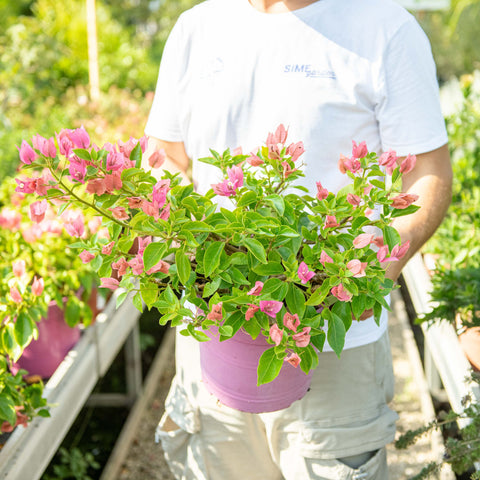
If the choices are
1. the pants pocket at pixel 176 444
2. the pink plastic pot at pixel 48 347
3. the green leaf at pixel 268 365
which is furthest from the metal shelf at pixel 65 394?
the green leaf at pixel 268 365

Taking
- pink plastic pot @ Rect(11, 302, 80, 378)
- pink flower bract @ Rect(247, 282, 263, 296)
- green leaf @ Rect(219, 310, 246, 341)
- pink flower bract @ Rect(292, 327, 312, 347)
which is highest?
pink flower bract @ Rect(247, 282, 263, 296)

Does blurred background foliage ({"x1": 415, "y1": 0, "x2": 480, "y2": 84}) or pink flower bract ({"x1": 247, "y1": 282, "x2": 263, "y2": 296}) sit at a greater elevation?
pink flower bract ({"x1": 247, "y1": 282, "x2": 263, "y2": 296})

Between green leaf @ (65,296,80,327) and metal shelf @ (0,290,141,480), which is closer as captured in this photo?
metal shelf @ (0,290,141,480)

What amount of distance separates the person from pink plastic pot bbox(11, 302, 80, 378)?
52 centimetres

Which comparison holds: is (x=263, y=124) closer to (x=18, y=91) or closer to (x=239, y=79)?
(x=239, y=79)

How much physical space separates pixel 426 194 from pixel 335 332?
1.74 ft

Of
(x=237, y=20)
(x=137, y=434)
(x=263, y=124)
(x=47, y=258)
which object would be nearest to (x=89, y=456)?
(x=137, y=434)

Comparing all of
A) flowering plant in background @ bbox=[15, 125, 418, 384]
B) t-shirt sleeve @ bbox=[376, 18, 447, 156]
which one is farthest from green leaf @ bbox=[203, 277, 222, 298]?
t-shirt sleeve @ bbox=[376, 18, 447, 156]

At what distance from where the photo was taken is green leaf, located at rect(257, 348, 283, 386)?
3.32ft

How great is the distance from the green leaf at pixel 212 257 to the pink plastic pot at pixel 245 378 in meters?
0.21

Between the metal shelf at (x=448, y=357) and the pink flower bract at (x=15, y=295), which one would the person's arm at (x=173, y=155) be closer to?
the pink flower bract at (x=15, y=295)

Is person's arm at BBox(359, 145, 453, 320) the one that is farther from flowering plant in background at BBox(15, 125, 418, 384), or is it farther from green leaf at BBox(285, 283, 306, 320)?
green leaf at BBox(285, 283, 306, 320)

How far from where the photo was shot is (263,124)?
4.94ft

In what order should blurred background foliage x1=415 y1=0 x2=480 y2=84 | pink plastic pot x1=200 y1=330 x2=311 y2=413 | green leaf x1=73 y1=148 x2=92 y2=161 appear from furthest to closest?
blurred background foliage x1=415 y1=0 x2=480 y2=84
pink plastic pot x1=200 y1=330 x2=311 y2=413
green leaf x1=73 y1=148 x2=92 y2=161
